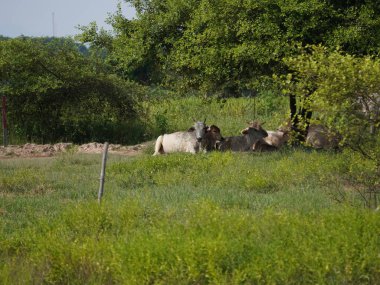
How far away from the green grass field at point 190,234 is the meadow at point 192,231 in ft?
0.05

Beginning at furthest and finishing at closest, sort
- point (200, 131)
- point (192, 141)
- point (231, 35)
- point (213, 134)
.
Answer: point (213, 134) < point (192, 141) < point (200, 131) < point (231, 35)

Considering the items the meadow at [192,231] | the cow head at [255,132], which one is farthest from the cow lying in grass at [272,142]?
the meadow at [192,231]

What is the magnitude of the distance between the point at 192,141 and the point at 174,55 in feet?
8.07

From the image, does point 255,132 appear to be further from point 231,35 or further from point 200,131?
point 231,35

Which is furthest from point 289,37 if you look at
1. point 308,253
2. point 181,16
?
point 308,253

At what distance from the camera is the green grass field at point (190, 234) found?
5945mm

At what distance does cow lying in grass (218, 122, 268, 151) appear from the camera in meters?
17.0

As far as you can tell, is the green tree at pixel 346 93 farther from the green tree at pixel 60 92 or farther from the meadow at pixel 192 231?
the green tree at pixel 60 92

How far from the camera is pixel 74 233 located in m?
7.41

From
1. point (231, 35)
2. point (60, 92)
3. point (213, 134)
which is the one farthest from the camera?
point (60, 92)

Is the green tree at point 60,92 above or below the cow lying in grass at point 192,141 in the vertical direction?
above

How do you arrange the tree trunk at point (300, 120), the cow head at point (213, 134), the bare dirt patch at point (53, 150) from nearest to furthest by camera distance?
the tree trunk at point (300, 120) → the bare dirt patch at point (53, 150) → the cow head at point (213, 134)

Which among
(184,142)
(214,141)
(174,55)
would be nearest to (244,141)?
(214,141)

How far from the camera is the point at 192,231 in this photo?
655 centimetres
